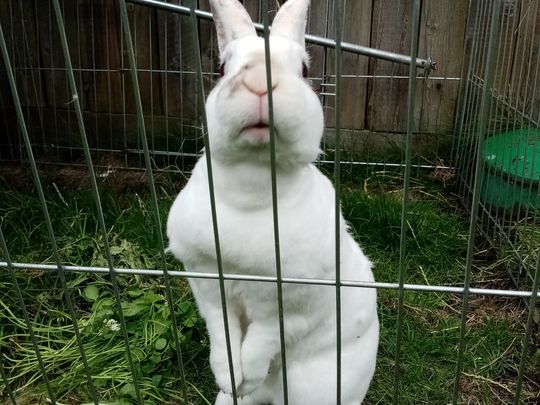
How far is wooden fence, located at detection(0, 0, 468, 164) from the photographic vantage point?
11.6ft

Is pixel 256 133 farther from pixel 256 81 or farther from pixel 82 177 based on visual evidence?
pixel 82 177

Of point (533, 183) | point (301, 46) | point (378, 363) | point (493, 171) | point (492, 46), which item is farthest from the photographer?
point (493, 171)

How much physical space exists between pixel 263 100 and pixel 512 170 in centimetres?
188

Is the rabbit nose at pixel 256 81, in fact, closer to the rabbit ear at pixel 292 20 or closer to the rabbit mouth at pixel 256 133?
the rabbit mouth at pixel 256 133

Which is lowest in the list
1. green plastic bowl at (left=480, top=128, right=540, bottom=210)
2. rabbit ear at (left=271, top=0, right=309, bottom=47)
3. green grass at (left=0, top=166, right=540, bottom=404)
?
green grass at (left=0, top=166, right=540, bottom=404)

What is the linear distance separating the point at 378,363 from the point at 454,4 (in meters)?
2.16

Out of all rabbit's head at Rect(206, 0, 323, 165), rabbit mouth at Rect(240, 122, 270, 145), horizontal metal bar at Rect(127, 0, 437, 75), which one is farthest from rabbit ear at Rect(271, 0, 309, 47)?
horizontal metal bar at Rect(127, 0, 437, 75)

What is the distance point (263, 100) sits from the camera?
1356mm

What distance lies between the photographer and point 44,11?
12.0 feet

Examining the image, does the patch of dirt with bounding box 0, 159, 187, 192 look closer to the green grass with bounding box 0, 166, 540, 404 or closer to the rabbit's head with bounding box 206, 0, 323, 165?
the green grass with bounding box 0, 166, 540, 404

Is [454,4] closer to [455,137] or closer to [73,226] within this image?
[455,137]

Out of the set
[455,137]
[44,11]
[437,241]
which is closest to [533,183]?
[437,241]

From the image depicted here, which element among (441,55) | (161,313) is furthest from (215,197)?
(441,55)

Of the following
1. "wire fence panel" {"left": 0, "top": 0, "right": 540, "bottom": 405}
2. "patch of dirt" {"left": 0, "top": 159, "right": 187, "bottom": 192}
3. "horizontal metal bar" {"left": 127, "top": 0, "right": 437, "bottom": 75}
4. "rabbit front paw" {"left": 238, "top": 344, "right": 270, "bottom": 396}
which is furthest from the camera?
"patch of dirt" {"left": 0, "top": 159, "right": 187, "bottom": 192}
